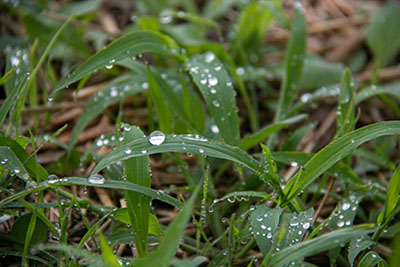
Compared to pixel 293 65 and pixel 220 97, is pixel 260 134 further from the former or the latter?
pixel 293 65

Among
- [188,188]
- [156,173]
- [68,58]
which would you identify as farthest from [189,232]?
[68,58]

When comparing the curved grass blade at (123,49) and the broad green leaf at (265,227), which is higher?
the curved grass blade at (123,49)

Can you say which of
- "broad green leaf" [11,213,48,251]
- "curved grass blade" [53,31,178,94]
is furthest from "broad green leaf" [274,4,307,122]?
"broad green leaf" [11,213,48,251]

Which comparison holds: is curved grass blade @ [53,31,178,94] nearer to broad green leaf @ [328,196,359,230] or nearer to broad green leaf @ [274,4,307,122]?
broad green leaf @ [274,4,307,122]

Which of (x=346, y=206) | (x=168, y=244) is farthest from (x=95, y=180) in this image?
(x=346, y=206)

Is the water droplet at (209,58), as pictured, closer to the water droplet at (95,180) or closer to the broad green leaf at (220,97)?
the broad green leaf at (220,97)

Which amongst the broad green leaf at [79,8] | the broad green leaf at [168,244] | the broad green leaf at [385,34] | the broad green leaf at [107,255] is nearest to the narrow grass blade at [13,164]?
the broad green leaf at [107,255]

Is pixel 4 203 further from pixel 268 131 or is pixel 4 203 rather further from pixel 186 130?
pixel 268 131
